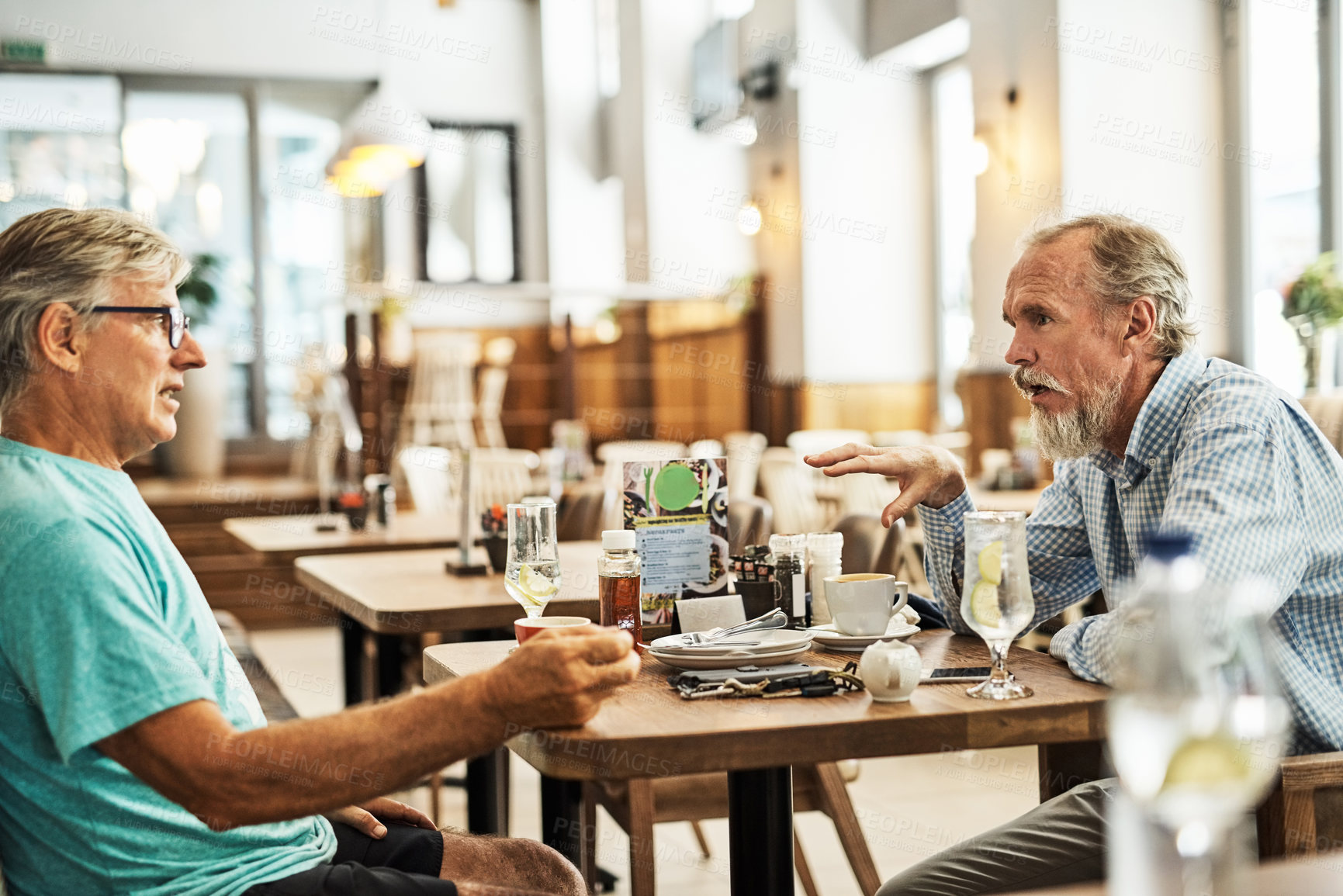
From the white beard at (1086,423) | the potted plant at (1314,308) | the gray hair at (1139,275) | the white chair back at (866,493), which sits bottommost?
the white chair back at (866,493)

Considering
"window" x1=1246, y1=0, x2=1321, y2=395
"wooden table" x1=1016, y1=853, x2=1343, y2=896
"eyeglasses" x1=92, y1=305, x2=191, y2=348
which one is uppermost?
"window" x1=1246, y1=0, x2=1321, y2=395

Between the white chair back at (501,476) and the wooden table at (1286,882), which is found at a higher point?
the white chair back at (501,476)

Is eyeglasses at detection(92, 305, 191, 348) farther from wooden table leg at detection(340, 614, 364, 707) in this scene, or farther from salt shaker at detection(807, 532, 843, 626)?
wooden table leg at detection(340, 614, 364, 707)

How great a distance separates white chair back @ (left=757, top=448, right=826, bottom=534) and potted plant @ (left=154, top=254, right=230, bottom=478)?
14.6 ft

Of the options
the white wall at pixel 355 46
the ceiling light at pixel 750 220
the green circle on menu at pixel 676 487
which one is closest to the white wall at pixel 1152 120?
the ceiling light at pixel 750 220

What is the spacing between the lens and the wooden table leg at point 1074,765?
1750 mm

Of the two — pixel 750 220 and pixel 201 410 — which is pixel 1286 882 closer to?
pixel 750 220

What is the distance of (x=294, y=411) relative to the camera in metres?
10.9

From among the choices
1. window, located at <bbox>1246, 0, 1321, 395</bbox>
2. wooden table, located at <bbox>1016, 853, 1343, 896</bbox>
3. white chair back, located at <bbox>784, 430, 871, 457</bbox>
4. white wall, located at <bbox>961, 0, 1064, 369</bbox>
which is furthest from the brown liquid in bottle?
white chair back, located at <bbox>784, 430, 871, 457</bbox>

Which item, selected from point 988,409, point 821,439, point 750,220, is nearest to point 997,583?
point 988,409

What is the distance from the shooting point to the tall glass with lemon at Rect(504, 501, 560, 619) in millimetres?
1673

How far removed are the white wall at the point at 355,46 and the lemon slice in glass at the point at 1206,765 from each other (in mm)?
11016

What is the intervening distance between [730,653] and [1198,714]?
84 centimetres

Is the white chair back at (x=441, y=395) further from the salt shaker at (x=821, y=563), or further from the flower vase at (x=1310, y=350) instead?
the salt shaker at (x=821, y=563)
